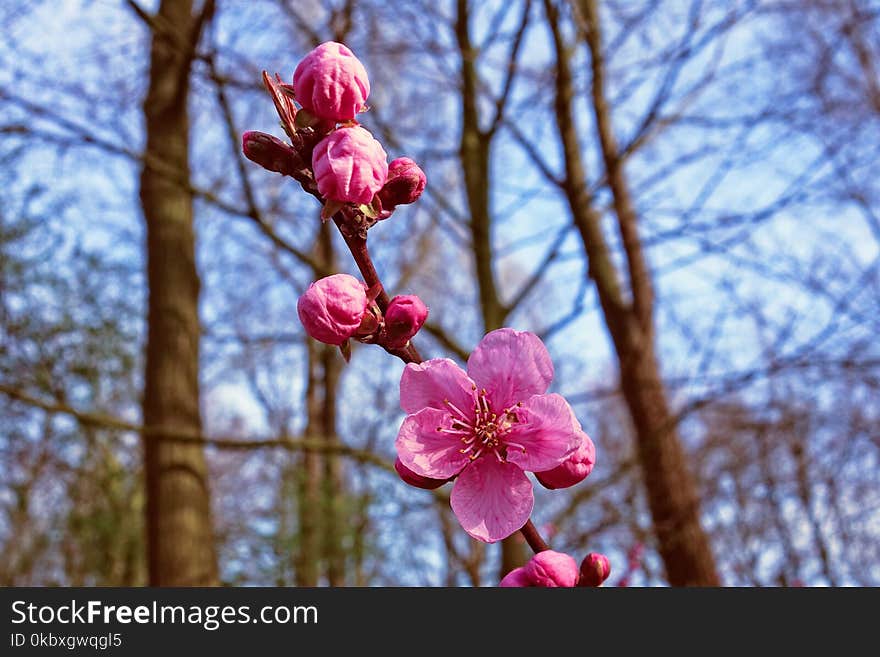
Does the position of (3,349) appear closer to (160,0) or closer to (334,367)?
(160,0)

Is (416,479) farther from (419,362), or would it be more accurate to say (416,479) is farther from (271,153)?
(271,153)

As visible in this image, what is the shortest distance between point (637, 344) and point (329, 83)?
4.13 m

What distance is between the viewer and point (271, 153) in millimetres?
901

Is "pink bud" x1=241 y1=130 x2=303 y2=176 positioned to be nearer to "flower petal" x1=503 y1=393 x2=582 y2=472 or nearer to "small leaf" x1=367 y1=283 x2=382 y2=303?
"small leaf" x1=367 y1=283 x2=382 y2=303

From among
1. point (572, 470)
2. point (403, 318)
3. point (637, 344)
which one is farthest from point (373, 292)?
point (637, 344)

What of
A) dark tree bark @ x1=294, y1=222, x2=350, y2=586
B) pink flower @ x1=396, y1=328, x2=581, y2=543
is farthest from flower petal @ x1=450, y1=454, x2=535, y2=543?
dark tree bark @ x1=294, y1=222, x2=350, y2=586

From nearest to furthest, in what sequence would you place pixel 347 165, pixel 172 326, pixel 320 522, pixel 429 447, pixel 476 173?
pixel 347 165, pixel 429 447, pixel 476 173, pixel 172 326, pixel 320 522

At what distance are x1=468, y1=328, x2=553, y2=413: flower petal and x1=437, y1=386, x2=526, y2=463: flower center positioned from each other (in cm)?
2

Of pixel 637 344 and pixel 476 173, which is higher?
pixel 476 173

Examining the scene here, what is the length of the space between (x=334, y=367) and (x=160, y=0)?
14.9ft

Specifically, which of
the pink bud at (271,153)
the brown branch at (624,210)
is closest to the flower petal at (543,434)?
the pink bud at (271,153)

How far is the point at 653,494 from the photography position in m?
4.52

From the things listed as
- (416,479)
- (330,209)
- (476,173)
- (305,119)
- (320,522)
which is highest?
(476,173)

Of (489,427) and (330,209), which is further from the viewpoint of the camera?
(489,427)
